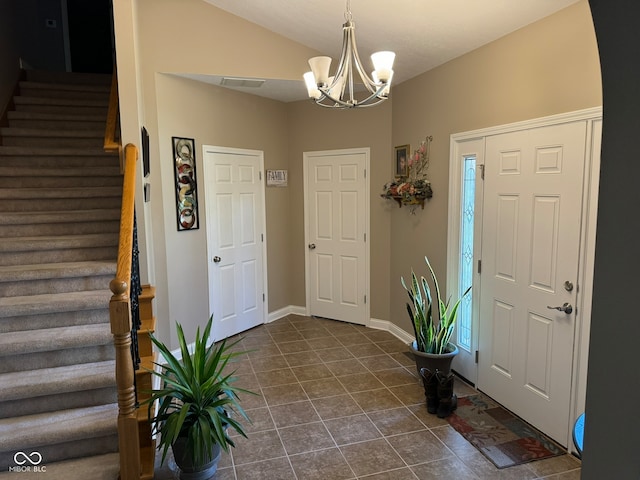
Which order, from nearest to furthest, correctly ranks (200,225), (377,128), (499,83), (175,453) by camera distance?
(175,453), (499,83), (200,225), (377,128)

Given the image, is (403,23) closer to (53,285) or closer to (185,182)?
(185,182)

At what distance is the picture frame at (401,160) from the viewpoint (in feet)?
14.1

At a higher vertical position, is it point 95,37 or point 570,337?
point 95,37

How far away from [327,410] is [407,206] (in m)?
2.12

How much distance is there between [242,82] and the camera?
13.8 feet

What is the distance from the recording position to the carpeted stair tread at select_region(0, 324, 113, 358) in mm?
2443

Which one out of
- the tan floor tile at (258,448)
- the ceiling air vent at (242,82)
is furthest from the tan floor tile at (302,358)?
the ceiling air vent at (242,82)

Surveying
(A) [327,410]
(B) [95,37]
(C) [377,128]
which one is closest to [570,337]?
(A) [327,410]

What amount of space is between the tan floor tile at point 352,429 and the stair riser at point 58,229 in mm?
2178

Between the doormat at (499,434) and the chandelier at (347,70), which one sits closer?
the chandelier at (347,70)

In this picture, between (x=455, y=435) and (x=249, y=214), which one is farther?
(x=249, y=214)

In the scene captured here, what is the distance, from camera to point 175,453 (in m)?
2.28

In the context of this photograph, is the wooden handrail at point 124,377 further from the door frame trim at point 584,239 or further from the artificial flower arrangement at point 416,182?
the artificial flower arrangement at point 416,182

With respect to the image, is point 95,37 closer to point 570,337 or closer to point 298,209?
point 298,209
